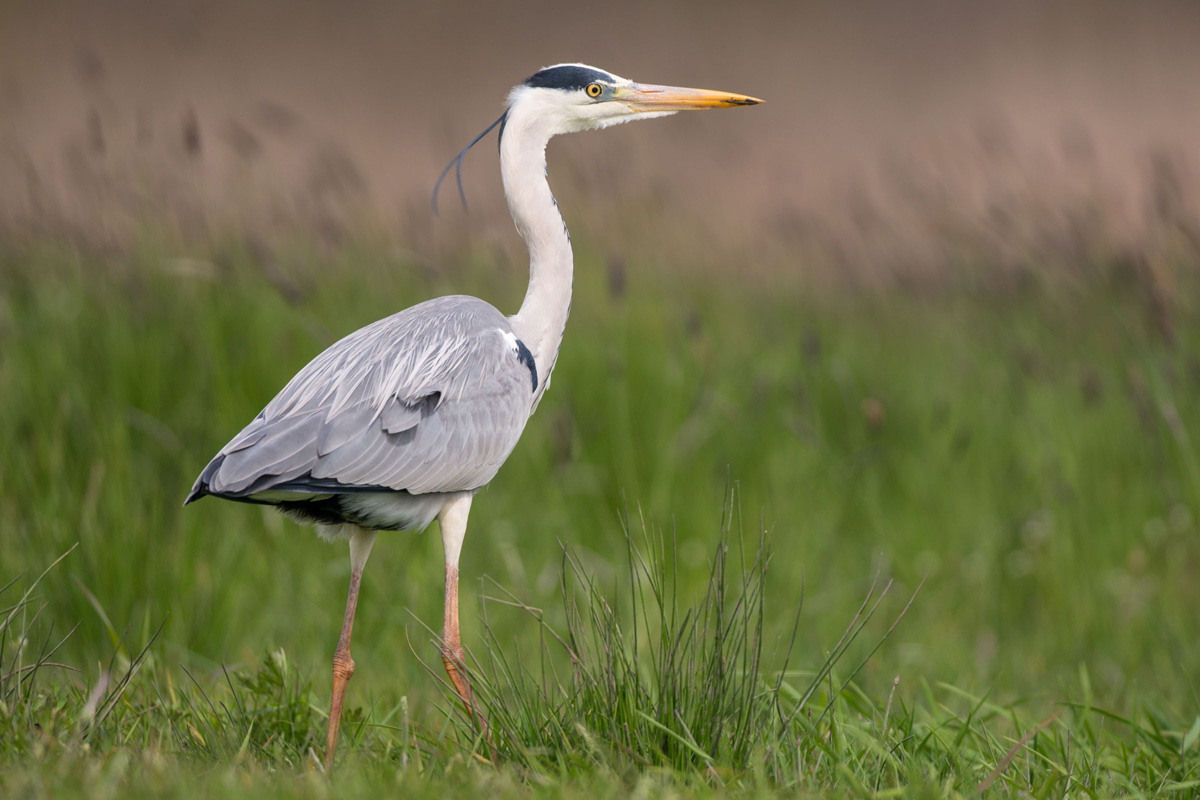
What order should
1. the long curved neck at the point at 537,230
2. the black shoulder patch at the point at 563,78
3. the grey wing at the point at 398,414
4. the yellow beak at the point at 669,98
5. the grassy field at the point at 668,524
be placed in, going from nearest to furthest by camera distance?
1. the grey wing at the point at 398,414
2. the grassy field at the point at 668,524
3. the long curved neck at the point at 537,230
4. the black shoulder patch at the point at 563,78
5. the yellow beak at the point at 669,98

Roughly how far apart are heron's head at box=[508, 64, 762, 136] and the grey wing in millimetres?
719

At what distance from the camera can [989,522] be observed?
19.1 feet

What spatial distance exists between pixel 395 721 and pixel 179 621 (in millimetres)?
1211

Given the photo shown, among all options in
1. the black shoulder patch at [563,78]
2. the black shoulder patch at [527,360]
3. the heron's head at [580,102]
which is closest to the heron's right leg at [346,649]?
the black shoulder patch at [527,360]

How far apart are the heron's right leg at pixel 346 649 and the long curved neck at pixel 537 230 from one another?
861 mm

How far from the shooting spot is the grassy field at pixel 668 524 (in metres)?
3.25

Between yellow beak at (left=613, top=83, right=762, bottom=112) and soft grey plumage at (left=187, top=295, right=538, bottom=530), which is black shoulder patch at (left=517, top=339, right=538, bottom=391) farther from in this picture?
yellow beak at (left=613, top=83, right=762, bottom=112)

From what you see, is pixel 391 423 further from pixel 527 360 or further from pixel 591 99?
pixel 591 99

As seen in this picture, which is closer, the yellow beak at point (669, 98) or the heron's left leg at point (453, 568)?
the heron's left leg at point (453, 568)

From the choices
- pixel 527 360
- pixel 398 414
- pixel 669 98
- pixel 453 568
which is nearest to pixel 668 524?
pixel 527 360

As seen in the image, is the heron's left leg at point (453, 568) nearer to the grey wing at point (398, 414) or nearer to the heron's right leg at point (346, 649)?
the grey wing at point (398, 414)

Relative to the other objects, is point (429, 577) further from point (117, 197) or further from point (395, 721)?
point (117, 197)

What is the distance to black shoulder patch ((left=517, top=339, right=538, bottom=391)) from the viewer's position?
376 centimetres

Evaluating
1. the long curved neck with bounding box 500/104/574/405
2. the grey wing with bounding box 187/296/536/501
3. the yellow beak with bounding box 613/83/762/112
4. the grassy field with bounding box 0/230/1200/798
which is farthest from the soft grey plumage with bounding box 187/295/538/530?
the yellow beak with bounding box 613/83/762/112
